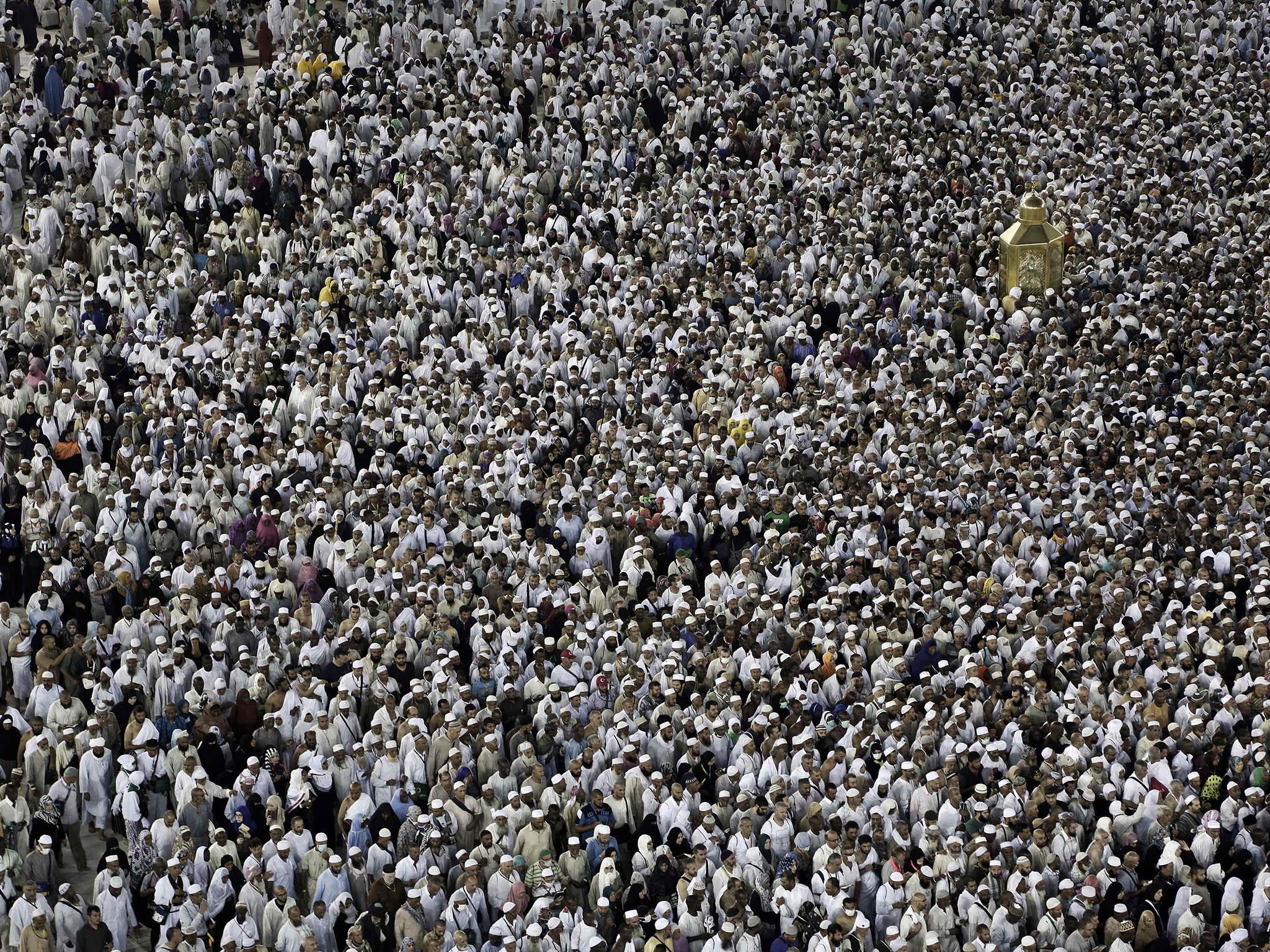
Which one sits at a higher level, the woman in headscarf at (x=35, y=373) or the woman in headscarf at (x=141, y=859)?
the woman in headscarf at (x=141, y=859)

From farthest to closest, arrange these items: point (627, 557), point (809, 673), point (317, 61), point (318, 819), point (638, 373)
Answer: point (317, 61), point (638, 373), point (627, 557), point (809, 673), point (318, 819)

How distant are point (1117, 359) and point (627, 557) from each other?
7873 mm

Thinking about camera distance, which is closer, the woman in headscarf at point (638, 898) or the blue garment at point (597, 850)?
the woman in headscarf at point (638, 898)

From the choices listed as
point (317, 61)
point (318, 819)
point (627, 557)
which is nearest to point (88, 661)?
point (318, 819)

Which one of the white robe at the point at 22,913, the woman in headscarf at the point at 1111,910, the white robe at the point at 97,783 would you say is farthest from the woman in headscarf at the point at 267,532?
the woman in headscarf at the point at 1111,910

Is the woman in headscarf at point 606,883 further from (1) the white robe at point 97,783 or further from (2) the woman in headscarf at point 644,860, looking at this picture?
(1) the white robe at point 97,783

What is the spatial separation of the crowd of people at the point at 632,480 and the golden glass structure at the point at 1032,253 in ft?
1.32

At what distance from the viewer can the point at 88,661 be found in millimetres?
24250

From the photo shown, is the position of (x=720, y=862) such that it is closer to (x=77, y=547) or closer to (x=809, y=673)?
(x=809, y=673)

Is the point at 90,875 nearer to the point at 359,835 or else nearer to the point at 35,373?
the point at 359,835

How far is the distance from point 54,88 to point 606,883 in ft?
69.4

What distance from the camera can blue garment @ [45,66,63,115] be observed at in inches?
1451

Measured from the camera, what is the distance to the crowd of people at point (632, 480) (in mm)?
20672

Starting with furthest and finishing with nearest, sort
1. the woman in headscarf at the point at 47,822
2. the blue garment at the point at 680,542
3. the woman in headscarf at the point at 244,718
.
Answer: the blue garment at the point at 680,542
the woman in headscarf at the point at 244,718
the woman in headscarf at the point at 47,822
